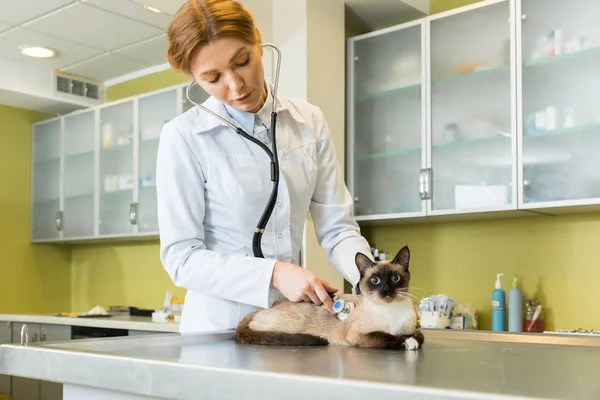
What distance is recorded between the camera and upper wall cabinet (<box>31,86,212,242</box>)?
14.8ft

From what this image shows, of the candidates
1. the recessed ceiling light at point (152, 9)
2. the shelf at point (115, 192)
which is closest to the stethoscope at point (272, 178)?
the recessed ceiling light at point (152, 9)

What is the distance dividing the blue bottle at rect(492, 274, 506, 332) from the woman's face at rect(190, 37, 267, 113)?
6.86ft

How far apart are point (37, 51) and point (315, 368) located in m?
4.25

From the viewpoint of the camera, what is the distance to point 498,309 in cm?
321

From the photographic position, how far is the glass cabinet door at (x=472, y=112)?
3.14 meters

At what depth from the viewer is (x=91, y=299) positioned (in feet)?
17.6

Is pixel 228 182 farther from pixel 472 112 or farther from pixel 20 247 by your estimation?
pixel 20 247

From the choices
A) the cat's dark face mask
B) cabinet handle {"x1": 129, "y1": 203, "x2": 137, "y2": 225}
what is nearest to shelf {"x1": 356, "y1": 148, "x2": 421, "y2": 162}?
cabinet handle {"x1": 129, "y1": 203, "x2": 137, "y2": 225}

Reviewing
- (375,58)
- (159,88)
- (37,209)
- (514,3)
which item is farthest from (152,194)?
(514,3)

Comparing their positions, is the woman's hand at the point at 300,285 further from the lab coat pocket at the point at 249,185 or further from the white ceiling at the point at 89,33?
the white ceiling at the point at 89,33

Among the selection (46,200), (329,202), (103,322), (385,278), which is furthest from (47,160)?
(385,278)

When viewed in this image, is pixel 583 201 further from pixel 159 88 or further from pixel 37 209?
pixel 37 209

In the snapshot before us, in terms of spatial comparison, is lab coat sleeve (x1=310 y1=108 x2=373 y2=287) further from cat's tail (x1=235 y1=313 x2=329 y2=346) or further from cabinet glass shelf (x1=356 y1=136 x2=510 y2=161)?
cabinet glass shelf (x1=356 y1=136 x2=510 y2=161)

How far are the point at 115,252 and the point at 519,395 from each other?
479 cm
